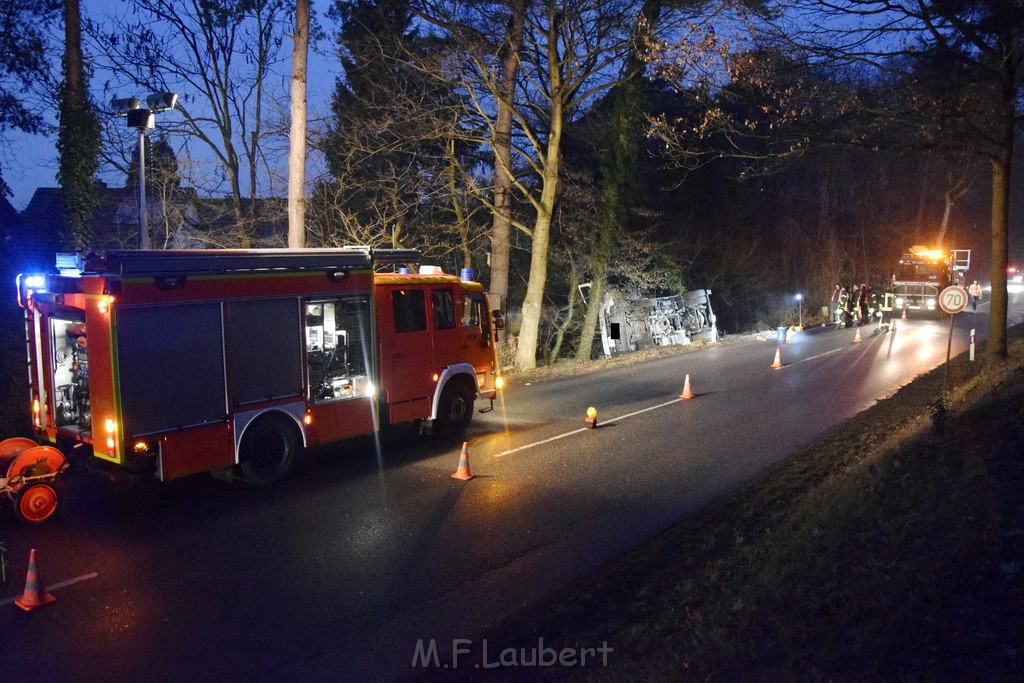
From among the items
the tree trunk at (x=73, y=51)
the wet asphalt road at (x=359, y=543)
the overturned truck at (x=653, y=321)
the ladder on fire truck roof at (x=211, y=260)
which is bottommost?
the wet asphalt road at (x=359, y=543)

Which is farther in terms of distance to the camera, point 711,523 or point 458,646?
point 711,523

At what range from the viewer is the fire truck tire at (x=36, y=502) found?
807cm

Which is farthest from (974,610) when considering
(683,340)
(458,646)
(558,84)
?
(683,340)

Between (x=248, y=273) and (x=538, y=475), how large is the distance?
422 cm

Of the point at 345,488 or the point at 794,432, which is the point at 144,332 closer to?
the point at 345,488

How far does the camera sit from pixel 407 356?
37.4 feet

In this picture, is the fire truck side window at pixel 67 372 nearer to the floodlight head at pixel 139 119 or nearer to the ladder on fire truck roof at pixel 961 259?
the floodlight head at pixel 139 119

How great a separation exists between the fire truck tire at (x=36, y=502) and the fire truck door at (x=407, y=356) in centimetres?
411

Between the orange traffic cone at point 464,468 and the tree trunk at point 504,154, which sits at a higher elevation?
the tree trunk at point 504,154

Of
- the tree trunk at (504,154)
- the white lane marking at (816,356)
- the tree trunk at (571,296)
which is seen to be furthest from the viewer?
the tree trunk at (571,296)

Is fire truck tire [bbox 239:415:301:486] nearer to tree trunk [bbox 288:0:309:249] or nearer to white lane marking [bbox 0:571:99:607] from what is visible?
white lane marking [bbox 0:571:99:607]

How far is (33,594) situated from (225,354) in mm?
3488

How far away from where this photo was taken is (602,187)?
25.2 metres

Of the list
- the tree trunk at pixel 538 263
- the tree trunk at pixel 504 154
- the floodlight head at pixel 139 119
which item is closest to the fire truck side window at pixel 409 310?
→ the floodlight head at pixel 139 119
